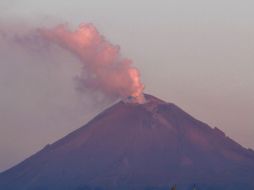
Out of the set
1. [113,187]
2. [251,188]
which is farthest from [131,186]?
[251,188]

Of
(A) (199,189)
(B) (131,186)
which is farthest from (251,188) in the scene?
(B) (131,186)

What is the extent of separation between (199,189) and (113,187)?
16.8m

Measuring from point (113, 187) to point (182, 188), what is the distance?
13.5 meters

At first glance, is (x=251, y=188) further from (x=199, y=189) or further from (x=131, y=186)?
(x=131, y=186)

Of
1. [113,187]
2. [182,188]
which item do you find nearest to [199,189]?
[182,188]

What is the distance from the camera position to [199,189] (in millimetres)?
197250

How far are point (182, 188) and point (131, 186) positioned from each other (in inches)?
395

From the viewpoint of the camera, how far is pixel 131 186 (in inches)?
7864

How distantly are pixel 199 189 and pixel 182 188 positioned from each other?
336 cm

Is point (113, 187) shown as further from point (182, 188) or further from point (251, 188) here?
point (251, 188)

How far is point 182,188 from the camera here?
19812 cm

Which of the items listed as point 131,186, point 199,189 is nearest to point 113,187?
point 131,186

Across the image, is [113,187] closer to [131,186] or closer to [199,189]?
[131,186]

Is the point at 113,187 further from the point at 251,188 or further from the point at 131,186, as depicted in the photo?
the point at 251,188
